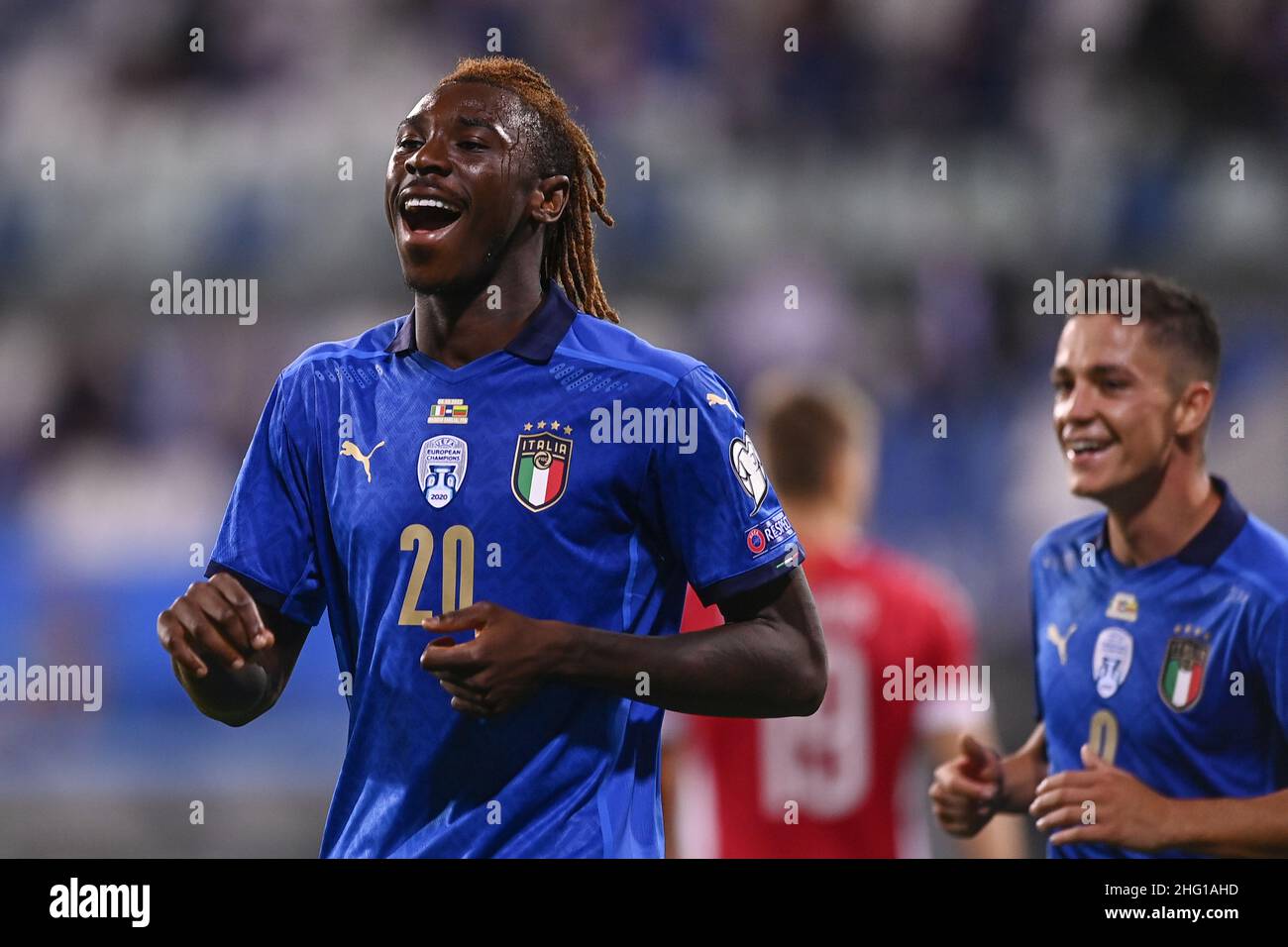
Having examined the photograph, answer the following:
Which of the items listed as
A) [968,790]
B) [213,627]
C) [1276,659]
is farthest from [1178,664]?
[213,627]

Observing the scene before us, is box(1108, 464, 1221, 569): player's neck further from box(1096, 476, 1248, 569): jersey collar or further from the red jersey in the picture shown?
the red jersey

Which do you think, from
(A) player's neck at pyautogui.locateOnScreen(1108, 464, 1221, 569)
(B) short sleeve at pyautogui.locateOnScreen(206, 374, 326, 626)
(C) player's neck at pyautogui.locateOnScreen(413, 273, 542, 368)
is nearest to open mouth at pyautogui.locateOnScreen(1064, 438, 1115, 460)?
(A) player's neck at pyautogui.locateOnScreen(1108, 464, 1221, 569)

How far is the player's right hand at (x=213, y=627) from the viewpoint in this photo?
2273mm

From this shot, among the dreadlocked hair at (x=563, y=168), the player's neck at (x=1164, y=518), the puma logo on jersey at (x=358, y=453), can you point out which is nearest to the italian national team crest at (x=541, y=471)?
the puma logo on jersey at (x=358, y=453)

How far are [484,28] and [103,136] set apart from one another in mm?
1840

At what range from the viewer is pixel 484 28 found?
7344mm

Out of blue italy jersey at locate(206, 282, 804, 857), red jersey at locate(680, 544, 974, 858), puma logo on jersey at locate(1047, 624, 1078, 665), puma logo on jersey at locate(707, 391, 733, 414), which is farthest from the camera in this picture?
red jersey at locate(680, 544, 974, 858)

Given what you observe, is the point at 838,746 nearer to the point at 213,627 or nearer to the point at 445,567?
the point at 445,567

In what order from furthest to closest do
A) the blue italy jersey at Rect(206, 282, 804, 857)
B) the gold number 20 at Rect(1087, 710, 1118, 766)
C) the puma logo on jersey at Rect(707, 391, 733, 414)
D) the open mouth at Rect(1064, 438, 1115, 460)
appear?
the open mouth at Rect(1064, 438, 1115, 460), the gold number 20 at Rect(1087, 710, 1118, 766), the puma logo on jersey at Rect(707, 391, 733, 414), the blue italy jersey at Rect(206, 282, 804, 857)

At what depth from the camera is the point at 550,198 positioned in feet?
8.76

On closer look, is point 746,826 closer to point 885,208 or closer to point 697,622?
point 697,622

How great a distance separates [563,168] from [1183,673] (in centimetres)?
181

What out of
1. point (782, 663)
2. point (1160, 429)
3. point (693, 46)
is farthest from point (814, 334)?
point (782, 663)

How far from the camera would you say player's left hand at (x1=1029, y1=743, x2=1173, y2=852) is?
3.27m
